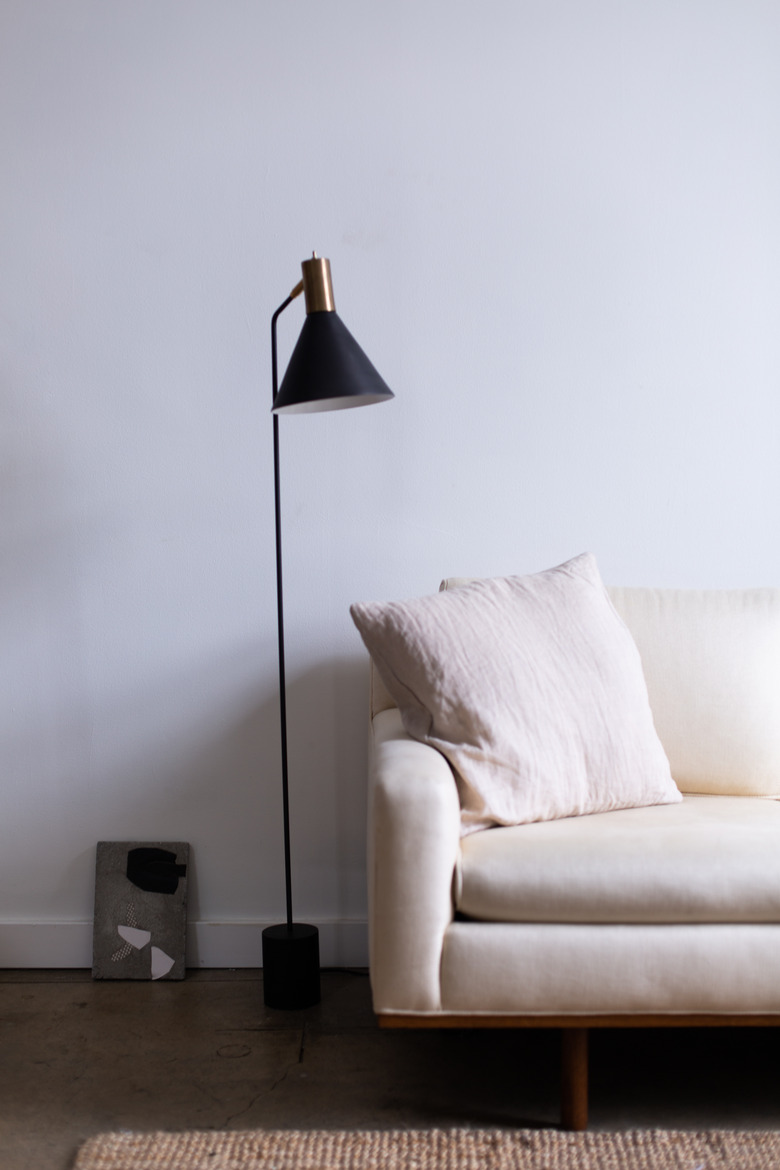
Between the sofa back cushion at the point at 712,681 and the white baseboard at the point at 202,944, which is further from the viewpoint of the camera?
the white baseboard at the point at 202,944

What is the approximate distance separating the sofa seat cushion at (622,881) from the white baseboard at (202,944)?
90 centimetres

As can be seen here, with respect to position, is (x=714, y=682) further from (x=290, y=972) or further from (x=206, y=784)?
(x=206, y=784)

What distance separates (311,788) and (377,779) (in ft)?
2.98

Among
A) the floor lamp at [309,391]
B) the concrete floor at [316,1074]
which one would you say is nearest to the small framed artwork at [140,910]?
the concrete floor at [316,1074]

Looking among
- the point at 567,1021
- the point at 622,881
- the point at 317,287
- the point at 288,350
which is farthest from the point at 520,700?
the point at 288,350

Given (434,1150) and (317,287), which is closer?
(434,1150)

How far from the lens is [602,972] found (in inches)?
58.7

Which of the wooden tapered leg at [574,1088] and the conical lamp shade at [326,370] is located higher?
the conical lamp shade at [326,370]

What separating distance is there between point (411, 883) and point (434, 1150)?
0.42 meters

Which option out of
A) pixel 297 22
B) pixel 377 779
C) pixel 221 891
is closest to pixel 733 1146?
pixel 377 779

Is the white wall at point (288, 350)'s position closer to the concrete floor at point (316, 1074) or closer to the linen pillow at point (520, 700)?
the concrete floor at point (316, 1074)

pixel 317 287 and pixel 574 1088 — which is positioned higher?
pixel 317 287

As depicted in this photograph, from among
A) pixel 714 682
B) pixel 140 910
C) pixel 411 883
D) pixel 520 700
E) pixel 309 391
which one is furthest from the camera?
pixel 140 910

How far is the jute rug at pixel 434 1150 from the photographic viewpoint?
147 centimetres
